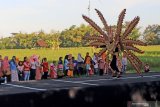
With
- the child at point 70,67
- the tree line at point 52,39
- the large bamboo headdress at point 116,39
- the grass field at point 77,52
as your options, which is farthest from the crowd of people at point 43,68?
the tree line at point 52,39

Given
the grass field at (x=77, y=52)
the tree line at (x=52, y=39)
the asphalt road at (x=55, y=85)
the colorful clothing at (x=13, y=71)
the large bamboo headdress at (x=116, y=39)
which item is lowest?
the asphalt road at (x=55, y=85)

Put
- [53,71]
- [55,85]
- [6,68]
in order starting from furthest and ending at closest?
1. [53,71]
2. [6,68]
3. [55,85]

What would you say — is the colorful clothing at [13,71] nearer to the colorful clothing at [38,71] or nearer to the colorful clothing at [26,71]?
the colorful clothing at [26,71]

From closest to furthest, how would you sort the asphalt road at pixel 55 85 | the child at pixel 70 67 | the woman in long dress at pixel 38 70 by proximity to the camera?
the asphalt road at pixel 55 85, the woman in long dress at pixel 38 70, the child at pixel 70 67

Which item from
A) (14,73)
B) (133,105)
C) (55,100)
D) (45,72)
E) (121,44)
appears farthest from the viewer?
(45,72)

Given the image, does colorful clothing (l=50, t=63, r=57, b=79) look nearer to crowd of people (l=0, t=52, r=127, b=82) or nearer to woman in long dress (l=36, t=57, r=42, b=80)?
crowd of people (l=0, t=52, r=127, b=82)

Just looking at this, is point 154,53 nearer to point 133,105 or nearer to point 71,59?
point 71,59

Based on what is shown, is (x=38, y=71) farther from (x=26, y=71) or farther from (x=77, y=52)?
(x=77, y=52)

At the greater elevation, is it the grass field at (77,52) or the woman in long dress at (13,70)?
the grass field at (77,52)

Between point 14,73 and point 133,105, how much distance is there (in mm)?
8173

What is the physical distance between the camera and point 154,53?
110 feet

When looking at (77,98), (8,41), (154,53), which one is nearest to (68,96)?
(77,98)

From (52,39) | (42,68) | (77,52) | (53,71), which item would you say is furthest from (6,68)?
(52,39)

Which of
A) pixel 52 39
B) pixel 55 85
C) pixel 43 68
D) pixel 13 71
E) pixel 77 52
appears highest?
pixel 52 39
